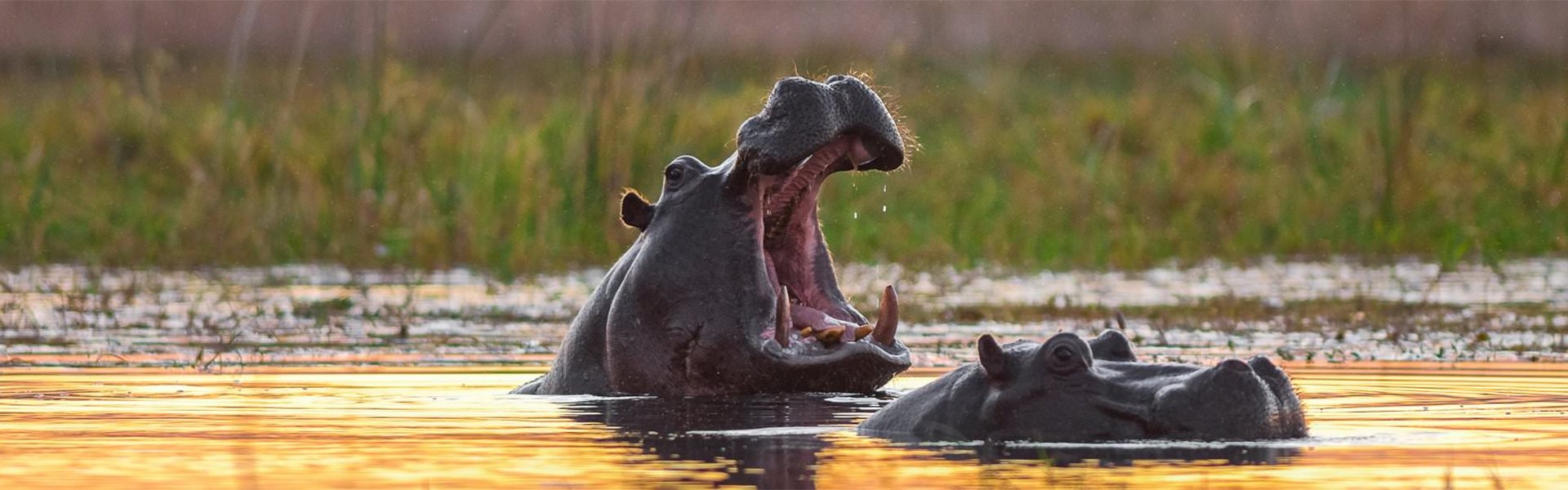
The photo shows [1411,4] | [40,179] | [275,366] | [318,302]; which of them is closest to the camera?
[275,366]

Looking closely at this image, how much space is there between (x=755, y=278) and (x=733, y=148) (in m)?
8.79

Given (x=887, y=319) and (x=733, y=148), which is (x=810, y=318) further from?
(x=733, y=148)

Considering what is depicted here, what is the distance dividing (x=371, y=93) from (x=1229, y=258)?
3729mm

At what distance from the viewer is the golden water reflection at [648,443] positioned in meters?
5.30

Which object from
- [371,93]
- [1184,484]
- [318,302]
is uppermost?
[371,93]

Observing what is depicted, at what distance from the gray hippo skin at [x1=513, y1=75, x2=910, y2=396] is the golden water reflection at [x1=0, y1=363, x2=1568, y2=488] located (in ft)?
0.27

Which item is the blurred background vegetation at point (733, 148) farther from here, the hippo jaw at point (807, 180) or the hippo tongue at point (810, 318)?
the hippo tongue at point (810, 318)

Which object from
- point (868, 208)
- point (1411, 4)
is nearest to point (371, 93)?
point (868, 208)

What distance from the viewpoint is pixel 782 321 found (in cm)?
659

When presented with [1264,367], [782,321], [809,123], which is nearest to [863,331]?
[782,321]

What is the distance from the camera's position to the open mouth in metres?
6.64

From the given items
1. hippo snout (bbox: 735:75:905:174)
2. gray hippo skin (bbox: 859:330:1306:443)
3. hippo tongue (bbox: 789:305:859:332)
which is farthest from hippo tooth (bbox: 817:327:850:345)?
gray hippo skin (bbox: 859:330:1306:443)

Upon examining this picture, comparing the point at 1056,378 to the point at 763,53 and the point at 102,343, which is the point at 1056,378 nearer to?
the point at 102,343

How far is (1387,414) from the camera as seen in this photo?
6.57 meters
